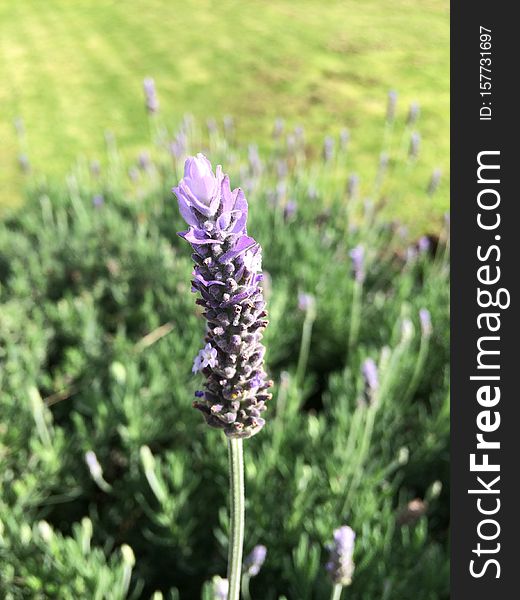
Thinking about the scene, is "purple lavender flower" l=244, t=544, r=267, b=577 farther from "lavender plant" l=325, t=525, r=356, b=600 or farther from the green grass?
the green grass

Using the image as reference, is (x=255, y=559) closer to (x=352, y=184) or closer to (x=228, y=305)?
(x=228, y=305)

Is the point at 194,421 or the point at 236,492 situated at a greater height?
the point at 236,492

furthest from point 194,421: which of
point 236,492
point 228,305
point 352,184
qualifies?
point 352,184

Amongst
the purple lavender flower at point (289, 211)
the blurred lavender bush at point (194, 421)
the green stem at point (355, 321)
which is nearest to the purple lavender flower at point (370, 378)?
the blurred lavender bush at point (194, 421)

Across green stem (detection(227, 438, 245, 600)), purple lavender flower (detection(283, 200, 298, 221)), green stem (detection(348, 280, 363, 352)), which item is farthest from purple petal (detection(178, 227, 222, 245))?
purple lavender flower (detection(283, 200, 298, 221))

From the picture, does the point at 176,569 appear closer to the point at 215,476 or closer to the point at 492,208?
the point at 215,476

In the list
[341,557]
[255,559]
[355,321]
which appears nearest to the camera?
[341,557]
